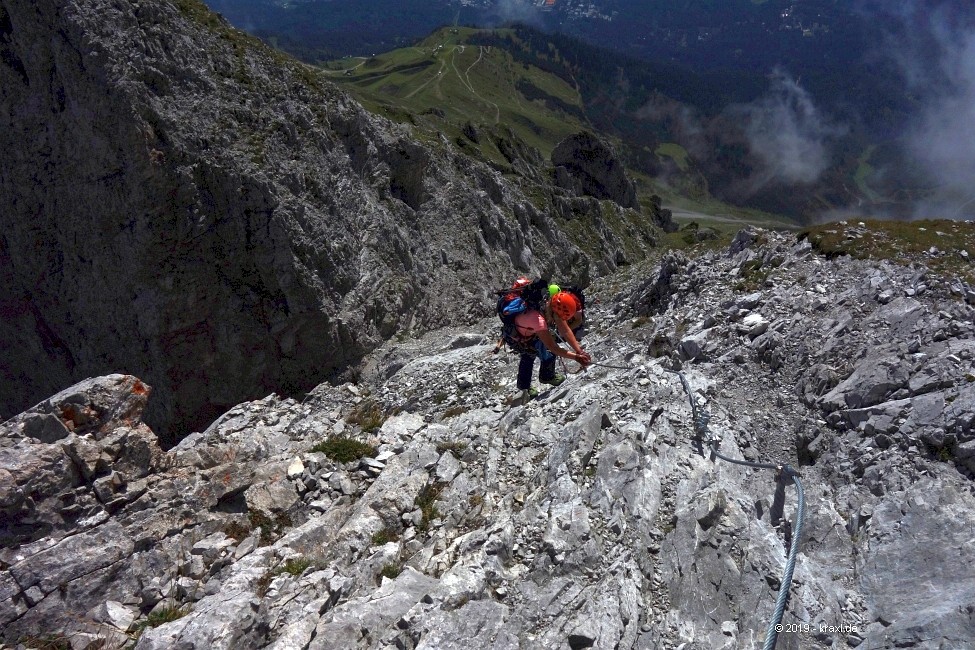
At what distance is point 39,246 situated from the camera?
92.9 feet

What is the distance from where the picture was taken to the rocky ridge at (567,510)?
25.0 feet

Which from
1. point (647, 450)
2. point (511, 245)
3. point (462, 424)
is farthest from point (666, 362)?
point (511, 245)

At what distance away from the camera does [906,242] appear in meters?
16.4

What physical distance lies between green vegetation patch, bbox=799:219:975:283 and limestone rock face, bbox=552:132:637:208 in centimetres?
9149

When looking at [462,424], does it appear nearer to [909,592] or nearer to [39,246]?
[909,592]

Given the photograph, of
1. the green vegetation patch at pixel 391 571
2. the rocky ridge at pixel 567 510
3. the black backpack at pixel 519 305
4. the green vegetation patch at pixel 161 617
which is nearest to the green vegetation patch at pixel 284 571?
the rocky ridge at pixel 567 510

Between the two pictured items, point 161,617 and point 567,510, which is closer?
point 161,617

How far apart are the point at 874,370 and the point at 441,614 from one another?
389 inches

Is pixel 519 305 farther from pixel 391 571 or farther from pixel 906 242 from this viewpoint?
pixel 906 242

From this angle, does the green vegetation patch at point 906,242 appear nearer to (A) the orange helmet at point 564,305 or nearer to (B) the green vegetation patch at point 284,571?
(A) the orange helmet at point 564,305

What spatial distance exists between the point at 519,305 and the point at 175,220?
2246 cm

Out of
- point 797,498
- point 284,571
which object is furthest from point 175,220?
point 797,498

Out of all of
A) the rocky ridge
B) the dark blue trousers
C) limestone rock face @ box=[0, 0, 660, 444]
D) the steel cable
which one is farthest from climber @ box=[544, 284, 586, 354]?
limestone rock face @ box=[0, 0, 660, 444]

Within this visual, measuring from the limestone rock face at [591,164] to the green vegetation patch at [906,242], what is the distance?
300 ft
